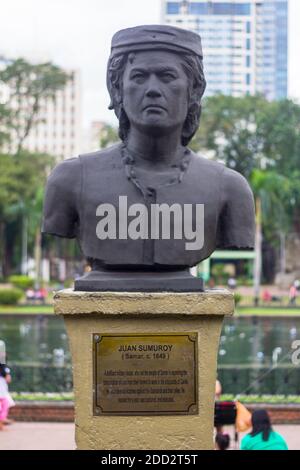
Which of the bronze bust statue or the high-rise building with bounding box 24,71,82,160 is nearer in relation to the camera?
the bronze bust statue

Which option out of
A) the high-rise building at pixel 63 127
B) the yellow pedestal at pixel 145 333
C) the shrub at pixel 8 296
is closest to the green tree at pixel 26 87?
the shrub at pixel 8 296

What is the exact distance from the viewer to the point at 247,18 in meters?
60.6

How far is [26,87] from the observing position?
168ft

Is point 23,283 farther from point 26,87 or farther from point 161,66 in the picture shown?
point 161,66

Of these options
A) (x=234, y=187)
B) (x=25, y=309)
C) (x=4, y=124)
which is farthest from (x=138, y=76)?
(x=4, y=124)

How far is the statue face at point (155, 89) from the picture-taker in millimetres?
5340

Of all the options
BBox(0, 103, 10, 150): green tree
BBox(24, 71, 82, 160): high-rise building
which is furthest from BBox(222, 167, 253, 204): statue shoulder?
BBox(24, 71, 82, 160): high-rise building

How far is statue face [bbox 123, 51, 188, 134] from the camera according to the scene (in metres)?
5.34

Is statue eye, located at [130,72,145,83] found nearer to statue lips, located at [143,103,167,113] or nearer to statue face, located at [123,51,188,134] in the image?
statue face, located at [123,51,188,134]

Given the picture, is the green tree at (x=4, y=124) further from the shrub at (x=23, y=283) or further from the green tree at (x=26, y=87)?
the shrub at (x=23, y=283)

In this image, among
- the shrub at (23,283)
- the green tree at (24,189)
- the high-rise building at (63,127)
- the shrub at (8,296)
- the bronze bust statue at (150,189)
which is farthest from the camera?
the high-rise building at (63,127)

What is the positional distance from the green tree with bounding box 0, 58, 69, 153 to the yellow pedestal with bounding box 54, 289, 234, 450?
4608 cm

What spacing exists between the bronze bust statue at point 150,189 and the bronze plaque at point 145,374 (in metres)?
0.34

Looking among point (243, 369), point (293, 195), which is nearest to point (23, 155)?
point (293, 195)
